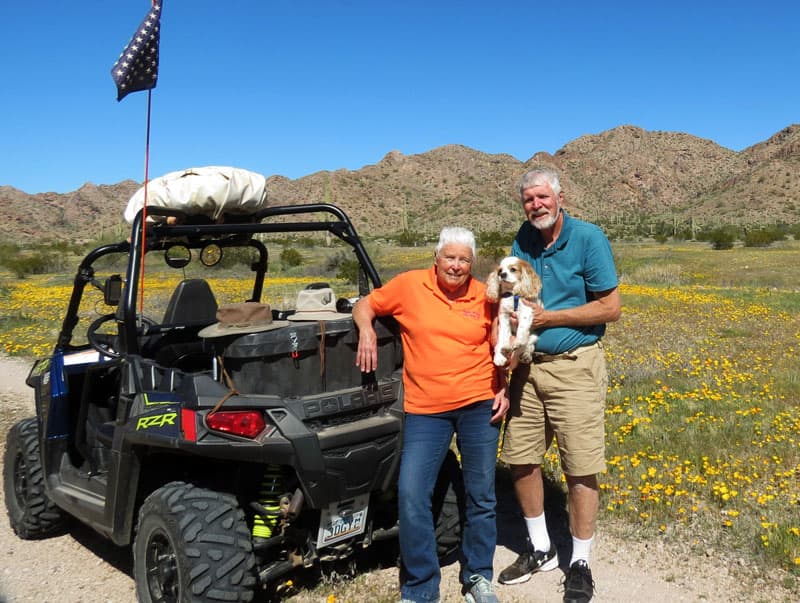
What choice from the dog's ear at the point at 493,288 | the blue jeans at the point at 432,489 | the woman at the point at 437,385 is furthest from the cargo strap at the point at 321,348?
the dog's ear at the point at 493,288

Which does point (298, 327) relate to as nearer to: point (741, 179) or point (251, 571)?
point (251, 571)

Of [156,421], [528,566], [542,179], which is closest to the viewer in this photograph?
[156,421]

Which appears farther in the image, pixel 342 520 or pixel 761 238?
pixel 761 238

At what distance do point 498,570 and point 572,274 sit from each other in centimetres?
193

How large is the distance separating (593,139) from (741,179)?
34.6m

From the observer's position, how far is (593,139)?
5197 inches

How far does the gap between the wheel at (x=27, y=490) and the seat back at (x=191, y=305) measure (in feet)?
3.95

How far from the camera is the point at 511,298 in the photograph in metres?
3.70

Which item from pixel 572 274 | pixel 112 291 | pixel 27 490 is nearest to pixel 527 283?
pixel 572 274

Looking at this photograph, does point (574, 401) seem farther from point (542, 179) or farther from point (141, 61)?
point (141, 61)

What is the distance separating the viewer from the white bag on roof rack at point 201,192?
12.6ft

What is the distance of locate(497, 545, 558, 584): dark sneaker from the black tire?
364 mm

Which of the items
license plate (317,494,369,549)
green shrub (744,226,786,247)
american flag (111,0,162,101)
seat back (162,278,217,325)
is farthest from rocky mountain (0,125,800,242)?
license plate (317,494,369,549)

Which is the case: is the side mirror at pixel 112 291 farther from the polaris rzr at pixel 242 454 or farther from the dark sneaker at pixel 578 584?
the dark sneaker at pixel 578 584
